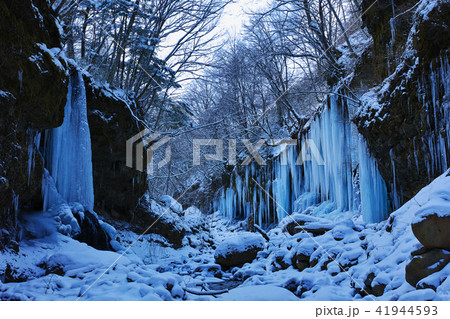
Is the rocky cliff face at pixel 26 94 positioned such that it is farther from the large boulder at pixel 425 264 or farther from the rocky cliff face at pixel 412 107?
the rocky cliff face at pixel 412 107

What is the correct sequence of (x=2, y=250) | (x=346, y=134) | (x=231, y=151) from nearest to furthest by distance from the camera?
(x=2, y=250), (x=346, y=134), (x=231, y=151)

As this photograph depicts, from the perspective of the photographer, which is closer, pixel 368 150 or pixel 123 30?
pixel 368 150

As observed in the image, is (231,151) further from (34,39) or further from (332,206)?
(34,39)

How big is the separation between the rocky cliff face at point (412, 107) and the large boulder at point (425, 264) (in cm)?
295

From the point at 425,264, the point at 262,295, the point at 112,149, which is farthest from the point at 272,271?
the point at 112,149

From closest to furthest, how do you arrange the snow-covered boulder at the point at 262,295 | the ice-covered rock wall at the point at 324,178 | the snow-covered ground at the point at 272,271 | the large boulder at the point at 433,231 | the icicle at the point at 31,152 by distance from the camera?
the large boulder at the point at 433,231 → the snow-covered ground at the point at 272,271 → the snow-covered boulder at the point at 262,295 → the icicle at the point at 31,152 → the ice-covered rock wall at the point at 324,178

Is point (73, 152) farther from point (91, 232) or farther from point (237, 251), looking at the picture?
point (237, 251)

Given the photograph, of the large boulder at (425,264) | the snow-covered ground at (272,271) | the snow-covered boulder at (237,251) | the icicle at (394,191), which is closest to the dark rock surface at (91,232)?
the snow-covered ground at (272,271)

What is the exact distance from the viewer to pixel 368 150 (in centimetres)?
783

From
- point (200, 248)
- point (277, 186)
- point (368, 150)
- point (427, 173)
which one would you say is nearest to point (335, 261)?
point (427, 173)

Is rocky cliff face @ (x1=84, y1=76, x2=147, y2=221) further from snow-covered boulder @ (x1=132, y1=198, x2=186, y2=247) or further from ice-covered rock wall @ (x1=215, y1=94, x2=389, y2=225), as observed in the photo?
ice-covered rock wall @ (x1=215, y1=94, x2=389, y2=225)

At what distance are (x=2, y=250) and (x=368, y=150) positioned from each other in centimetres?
722

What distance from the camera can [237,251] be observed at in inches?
300

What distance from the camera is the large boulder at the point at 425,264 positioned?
318 cm
